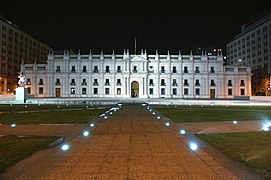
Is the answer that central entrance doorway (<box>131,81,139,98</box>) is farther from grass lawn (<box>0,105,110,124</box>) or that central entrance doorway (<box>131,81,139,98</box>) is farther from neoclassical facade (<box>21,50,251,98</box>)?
grass lawn (<box>0,105,110,124</box>)

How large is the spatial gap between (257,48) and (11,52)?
94.4m

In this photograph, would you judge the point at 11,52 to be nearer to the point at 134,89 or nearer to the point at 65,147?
the point at 134,89

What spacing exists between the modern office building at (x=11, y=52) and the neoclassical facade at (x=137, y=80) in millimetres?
11458

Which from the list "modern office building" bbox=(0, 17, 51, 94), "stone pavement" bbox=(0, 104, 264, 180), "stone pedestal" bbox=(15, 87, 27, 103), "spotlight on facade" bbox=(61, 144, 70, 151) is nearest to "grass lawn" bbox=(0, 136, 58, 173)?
"stone pavement" bbox=(0, 104, 264, 180)

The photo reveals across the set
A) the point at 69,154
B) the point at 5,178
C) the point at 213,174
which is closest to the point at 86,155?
the point at 69,154

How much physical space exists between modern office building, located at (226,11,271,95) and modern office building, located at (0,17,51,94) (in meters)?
86.3

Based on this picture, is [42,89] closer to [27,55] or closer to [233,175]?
[27,55]

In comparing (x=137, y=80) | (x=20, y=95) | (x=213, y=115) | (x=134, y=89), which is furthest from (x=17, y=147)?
(x=134, y=89)

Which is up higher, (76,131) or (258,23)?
(258,23)

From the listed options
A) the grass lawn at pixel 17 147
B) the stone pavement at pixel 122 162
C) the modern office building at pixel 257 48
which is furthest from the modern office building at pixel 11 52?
the modern office building at pixel 257 48

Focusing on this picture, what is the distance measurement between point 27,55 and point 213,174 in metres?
108

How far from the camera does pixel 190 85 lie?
80.1 m

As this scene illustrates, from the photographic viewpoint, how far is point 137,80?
7838 cm

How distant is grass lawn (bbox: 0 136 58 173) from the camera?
725cm
